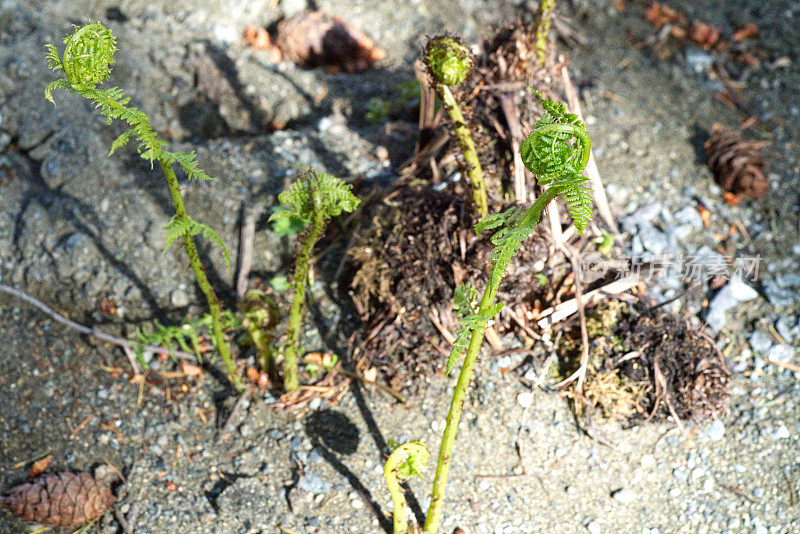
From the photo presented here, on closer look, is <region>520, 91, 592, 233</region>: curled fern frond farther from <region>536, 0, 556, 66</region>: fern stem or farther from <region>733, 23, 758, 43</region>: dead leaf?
<region>733, 23, 758, 43</region>: dead leaf

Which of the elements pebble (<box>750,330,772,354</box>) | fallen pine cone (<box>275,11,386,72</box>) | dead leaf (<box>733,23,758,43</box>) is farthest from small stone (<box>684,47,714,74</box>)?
fallen pine cone (<box>275,11,386,72</box>)

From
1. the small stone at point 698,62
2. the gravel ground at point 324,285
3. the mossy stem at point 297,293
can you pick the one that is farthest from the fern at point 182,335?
the small stone at point 698,62

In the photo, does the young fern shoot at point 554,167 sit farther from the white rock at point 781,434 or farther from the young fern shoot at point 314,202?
the white rock at point 781,434

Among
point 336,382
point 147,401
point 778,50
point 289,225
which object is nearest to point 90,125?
point 289,225

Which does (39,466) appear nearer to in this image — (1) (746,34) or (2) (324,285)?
(2) (324,285)

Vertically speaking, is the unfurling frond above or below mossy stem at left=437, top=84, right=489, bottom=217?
above

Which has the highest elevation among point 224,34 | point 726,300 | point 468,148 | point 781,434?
point 224,34

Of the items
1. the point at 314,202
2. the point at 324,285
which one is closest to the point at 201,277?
the point at 314,202
